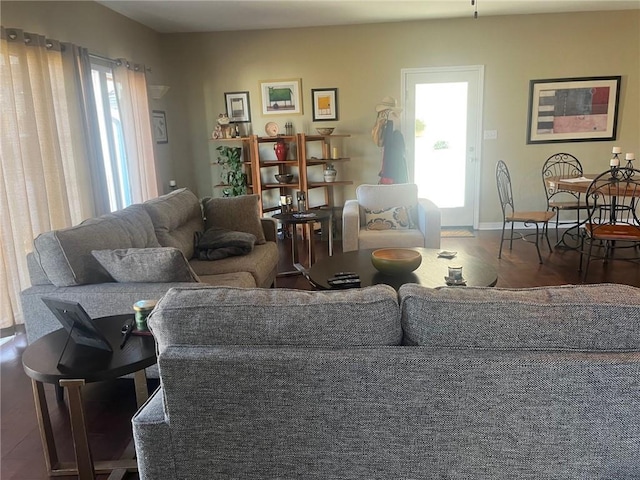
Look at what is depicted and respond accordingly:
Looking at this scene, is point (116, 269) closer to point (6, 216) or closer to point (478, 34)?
point (6, 216)

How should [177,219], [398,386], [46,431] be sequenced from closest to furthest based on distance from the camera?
[398,386] → [46,431] → [177,219]

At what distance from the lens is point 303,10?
16.1 ft

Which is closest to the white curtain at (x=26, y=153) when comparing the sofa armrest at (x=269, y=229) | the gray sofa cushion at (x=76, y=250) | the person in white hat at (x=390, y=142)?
the gray sofa cushion at (x=76, y=250)

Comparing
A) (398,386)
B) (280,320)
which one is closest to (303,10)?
(280,320)

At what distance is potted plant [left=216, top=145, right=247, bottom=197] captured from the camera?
5.80 metres

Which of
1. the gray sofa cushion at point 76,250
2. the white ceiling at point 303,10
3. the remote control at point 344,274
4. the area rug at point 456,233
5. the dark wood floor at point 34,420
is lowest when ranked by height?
the dark wood floor at point 34,420

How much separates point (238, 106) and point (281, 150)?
2.75ft

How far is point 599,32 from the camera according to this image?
540 centimetres

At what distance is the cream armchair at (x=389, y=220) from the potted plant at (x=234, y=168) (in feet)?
6.44

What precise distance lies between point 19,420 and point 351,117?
15.2 ft

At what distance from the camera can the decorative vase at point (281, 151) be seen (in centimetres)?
568

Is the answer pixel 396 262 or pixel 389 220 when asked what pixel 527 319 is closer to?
pixel 396 262

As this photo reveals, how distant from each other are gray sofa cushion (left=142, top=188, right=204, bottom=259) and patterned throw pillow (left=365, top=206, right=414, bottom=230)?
4.71ft

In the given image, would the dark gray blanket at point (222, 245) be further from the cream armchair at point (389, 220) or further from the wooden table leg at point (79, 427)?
the wooden table leg at point (79, 427)
